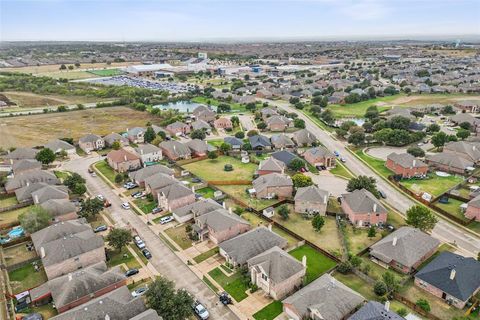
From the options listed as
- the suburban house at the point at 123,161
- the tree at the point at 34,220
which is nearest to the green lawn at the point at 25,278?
the tree at the point at 34,220

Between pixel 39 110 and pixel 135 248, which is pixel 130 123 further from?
pixel 135 248

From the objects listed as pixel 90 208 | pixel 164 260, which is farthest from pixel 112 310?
pixel 90 208

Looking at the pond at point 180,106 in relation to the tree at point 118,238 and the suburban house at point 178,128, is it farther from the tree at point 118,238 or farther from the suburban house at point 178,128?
the tree at point 118,238

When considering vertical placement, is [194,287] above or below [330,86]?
below

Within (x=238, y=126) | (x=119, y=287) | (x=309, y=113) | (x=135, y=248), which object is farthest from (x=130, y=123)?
(x=119, y=287)

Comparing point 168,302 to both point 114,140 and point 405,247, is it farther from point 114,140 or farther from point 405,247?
point 114,140

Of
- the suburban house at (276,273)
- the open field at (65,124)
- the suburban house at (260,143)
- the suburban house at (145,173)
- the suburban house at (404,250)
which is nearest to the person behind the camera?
the suburban house at (276,273)

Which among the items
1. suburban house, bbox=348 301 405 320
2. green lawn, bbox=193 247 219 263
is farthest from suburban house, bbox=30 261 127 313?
suburban house, bbox=348 301 405 320
